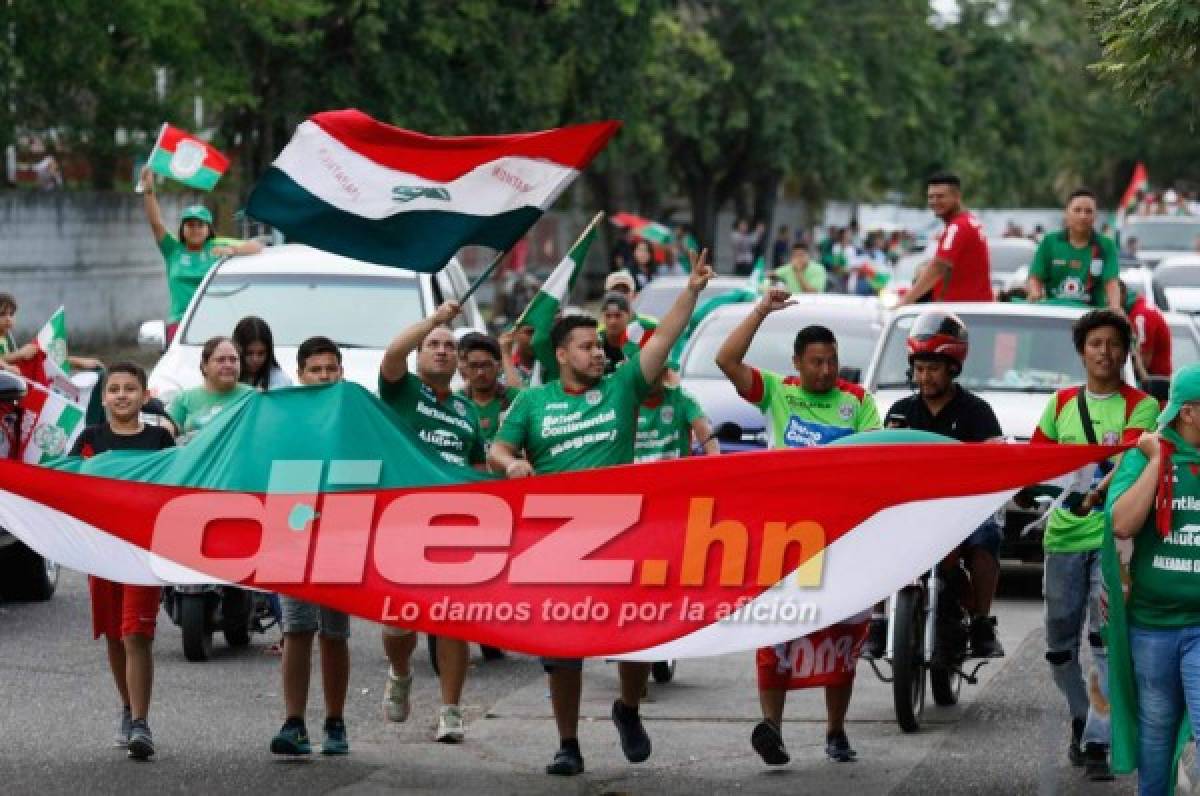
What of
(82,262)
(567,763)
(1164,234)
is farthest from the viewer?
(1164,234)

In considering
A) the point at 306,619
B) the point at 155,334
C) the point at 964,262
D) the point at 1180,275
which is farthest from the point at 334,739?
the point at 1180,275

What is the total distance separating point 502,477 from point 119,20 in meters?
20.4

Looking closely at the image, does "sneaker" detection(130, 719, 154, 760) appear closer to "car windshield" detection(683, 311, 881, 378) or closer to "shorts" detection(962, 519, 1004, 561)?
"shorts" detection(962, 519, 1004, 561)

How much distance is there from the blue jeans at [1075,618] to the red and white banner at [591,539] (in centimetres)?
113

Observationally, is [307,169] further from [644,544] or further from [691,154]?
[691,154]

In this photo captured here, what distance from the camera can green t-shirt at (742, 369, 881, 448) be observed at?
10.4 meters

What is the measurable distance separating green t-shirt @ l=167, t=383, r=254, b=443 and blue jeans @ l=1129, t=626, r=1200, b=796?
5476mm

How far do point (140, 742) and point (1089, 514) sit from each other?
3851 mm

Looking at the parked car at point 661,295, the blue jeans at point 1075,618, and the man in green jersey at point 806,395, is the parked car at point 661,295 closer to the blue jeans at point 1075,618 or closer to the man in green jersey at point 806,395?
the man in green jersey at point 806,395

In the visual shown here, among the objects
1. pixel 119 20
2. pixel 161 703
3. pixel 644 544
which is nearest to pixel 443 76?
pixel 119 20

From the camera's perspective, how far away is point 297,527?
923cm

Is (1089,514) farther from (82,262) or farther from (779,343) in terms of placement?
(82,262)

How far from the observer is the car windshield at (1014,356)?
15.7 m

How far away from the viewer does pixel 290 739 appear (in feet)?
32.2
